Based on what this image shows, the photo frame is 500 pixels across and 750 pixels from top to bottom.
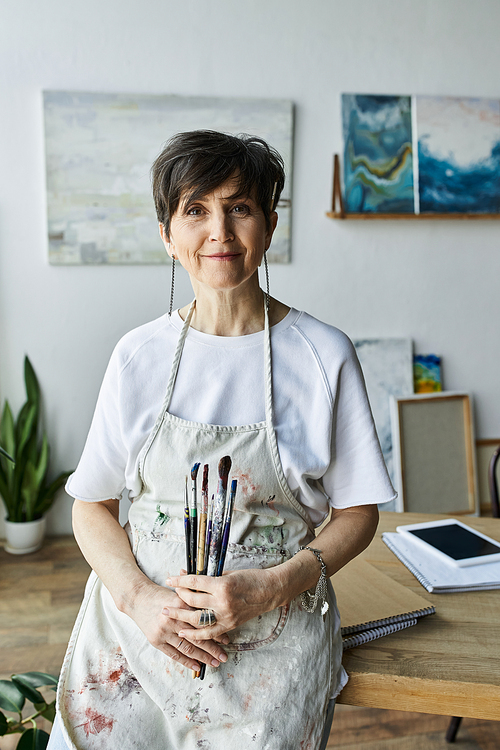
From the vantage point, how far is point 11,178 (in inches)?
130

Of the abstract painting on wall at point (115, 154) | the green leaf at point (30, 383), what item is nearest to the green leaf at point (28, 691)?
the green leaf at point (30, 383)

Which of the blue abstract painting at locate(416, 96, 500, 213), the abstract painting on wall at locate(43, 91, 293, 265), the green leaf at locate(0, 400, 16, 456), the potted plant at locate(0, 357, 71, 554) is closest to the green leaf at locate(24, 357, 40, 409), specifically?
the potted plant at locate(0, 357, 71, 554)

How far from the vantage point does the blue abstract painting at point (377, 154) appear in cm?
345

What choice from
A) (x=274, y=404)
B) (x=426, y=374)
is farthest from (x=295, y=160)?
(x=274, y=404)

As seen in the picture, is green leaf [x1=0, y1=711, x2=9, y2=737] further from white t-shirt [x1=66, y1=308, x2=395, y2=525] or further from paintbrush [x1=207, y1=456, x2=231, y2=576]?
paintbrush [x1=207, y1=456, x2=231, y2=576]

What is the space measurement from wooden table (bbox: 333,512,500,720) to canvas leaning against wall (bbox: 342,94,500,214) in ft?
8.87

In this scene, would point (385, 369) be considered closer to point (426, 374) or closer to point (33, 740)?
point (426, 374)

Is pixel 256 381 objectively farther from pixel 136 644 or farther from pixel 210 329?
pixel 136 644

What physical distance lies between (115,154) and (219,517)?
113 inches

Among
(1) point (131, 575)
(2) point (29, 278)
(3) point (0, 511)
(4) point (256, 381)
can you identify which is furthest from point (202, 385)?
(3) point (0, 511)

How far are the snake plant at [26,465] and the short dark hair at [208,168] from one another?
8.24 feet

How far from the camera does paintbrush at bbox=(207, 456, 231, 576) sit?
3.07ft

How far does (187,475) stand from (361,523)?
14.4 inches

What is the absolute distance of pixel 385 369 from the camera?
3637 mm
